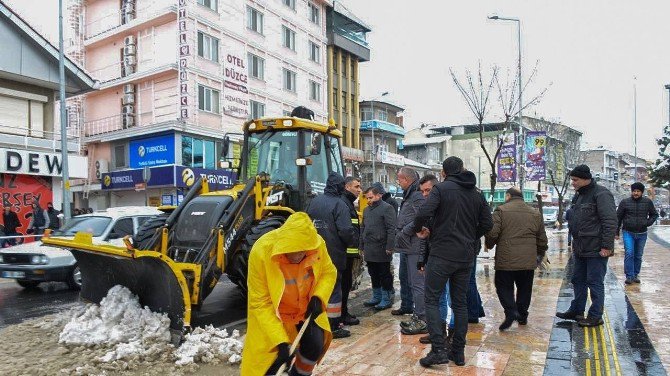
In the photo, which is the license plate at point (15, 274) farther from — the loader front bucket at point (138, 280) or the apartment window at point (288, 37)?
the apartment window at point (288, 37)

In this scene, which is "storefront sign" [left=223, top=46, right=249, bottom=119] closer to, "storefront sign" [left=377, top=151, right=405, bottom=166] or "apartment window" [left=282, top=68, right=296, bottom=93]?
"apartment window" [left=282, top=68, right=296, bottom=93]

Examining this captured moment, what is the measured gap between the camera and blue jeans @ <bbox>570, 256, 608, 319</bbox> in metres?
6.31

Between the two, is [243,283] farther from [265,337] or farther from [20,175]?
[20,175]

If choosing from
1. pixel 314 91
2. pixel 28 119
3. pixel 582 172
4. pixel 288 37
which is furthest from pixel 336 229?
pixel 314 91

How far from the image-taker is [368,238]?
757 centimetres

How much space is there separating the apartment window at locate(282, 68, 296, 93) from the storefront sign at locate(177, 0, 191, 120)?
8267 millimetres

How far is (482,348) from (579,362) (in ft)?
3.00

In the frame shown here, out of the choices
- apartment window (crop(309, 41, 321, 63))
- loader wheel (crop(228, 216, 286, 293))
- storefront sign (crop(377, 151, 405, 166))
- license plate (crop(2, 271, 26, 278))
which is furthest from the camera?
storefront sign (crop(377, 151, 405, 166))

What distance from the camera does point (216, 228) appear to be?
673 cm

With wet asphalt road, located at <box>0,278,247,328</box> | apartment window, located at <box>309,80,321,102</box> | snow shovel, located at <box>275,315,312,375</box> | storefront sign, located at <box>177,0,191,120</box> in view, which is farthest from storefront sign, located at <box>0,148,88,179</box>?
apartment window, located at <box>309,80,321,102</box>

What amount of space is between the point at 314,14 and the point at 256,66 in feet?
29.9

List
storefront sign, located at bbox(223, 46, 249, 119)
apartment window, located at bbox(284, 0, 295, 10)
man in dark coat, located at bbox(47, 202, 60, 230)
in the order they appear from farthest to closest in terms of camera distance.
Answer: apartment window, located at bbox(284, 0, 295, 10) < storefront sign, located at bbox(223, 46, 249, 119) < man in dark coat, located at bbox(47, 202, 60, 230)

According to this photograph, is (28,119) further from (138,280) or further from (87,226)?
(138,280)

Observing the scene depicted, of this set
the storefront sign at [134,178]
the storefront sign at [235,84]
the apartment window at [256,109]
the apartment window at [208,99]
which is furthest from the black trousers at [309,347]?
the apartment window at [256,109]
